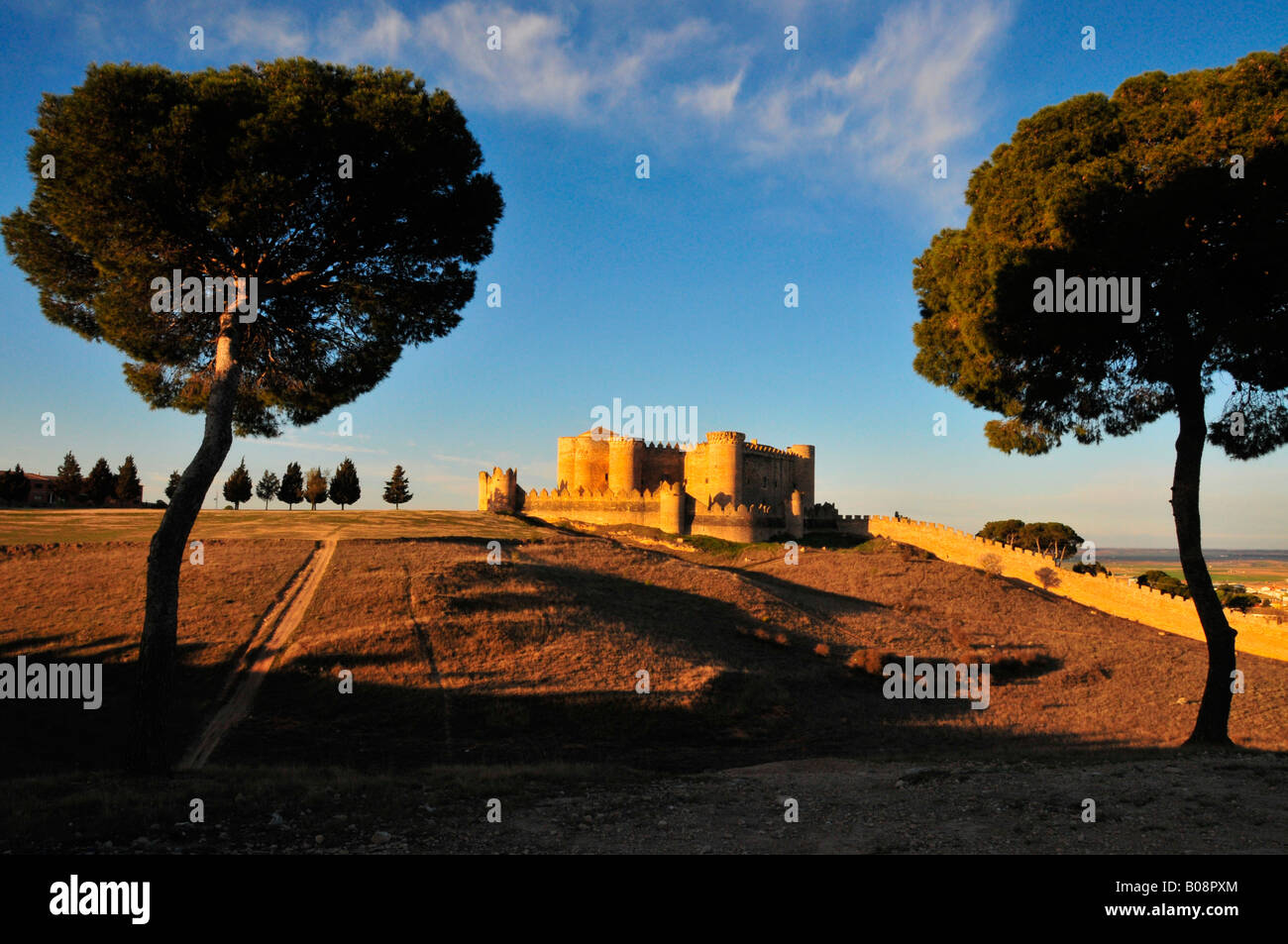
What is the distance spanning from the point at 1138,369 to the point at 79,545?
1450 inches

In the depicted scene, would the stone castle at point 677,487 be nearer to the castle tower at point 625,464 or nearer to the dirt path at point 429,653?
the castle tower at point 625,464

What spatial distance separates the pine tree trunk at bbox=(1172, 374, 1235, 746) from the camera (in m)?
15.4

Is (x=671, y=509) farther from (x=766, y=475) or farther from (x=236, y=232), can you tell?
(x=236, y=232)

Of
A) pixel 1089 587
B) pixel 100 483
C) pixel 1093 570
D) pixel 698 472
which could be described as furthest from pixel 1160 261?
pixel 100 483

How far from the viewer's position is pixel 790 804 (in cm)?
991

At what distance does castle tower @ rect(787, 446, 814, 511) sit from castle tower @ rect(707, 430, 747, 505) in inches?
349

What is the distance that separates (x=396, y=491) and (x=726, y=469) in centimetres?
2920

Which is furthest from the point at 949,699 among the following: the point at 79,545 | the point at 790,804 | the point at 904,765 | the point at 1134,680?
the point at 79,545

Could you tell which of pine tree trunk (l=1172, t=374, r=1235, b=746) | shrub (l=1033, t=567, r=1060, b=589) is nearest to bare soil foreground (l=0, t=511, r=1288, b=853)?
pine tree trunk (l=1172, t=374, r=1235, b=746)

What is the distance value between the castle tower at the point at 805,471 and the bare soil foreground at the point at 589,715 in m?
28.2

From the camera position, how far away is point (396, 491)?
217 feet

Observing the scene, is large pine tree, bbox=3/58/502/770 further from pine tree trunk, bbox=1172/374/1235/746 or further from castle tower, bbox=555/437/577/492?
castle tower, bbox=555/437/577/492
